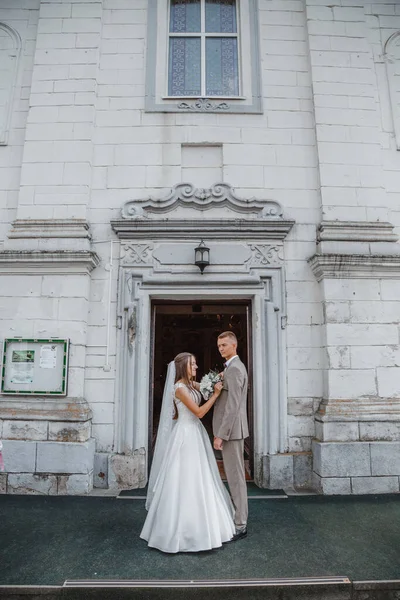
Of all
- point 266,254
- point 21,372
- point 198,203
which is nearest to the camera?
point 21,372

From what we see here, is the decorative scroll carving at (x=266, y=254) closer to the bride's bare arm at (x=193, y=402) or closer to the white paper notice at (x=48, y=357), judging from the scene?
the bride's bare arm at (x=193, y=402)

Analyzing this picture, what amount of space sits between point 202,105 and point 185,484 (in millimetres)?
5748

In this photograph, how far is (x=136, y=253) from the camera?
5.79 meters

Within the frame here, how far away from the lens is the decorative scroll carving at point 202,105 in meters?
6.29

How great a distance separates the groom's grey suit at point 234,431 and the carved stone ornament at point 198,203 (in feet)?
9.74

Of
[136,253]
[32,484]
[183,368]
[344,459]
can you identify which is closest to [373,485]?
[344,459]

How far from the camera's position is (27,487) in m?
5.00

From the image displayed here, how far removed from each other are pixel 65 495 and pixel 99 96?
618 centimetres

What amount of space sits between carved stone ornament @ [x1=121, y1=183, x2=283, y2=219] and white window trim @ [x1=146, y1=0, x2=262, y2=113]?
4.97 ft

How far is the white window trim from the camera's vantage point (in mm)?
6305

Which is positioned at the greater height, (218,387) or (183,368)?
(183,368)

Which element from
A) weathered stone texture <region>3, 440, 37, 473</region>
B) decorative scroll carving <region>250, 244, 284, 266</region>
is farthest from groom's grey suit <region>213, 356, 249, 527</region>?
weathered stone texture <region>3, 440, 37, 473</region>

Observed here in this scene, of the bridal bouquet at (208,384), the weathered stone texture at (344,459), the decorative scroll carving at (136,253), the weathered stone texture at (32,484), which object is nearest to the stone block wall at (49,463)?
the weathered stone texture at (32,484)

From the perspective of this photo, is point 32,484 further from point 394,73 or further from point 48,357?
point 394,73
